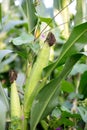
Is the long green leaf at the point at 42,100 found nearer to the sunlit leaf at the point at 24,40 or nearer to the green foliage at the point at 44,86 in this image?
the green foliage at the point at 44,86

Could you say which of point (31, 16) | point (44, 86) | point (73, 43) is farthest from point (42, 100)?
point (31, 16)

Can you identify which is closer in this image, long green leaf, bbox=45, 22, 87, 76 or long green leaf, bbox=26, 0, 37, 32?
long green leaf, bbox=45, 22, 87, 76

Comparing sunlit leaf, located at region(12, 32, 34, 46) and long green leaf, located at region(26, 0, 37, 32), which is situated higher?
long green leaf, located at region(26, 0, 37, 32)

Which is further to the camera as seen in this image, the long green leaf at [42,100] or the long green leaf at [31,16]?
the long green leaf at [31,16]

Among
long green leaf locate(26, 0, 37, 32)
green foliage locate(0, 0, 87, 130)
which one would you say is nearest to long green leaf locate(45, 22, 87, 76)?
green foliage locate(0, 0, 87, 130)

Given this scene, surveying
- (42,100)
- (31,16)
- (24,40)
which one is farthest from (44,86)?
(31,16)

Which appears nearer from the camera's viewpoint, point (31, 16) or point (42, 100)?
point (42, 100)

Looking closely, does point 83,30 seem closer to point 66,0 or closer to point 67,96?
point 67,96

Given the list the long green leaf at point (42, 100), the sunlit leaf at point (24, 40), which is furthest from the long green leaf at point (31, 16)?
the long green leaf at point (42, 100)

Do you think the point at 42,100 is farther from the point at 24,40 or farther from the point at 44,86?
the point at 24,40

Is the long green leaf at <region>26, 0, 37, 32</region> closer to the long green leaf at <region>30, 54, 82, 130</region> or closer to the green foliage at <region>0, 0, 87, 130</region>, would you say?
the green foliage at <region>0, 0, 87, 130</region>

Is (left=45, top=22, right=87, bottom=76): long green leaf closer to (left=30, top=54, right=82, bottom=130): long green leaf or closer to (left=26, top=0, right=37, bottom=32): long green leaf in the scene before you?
(left=30, top=54, right=82, bottom=130): long green leaf

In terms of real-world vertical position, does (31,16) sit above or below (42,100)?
above
